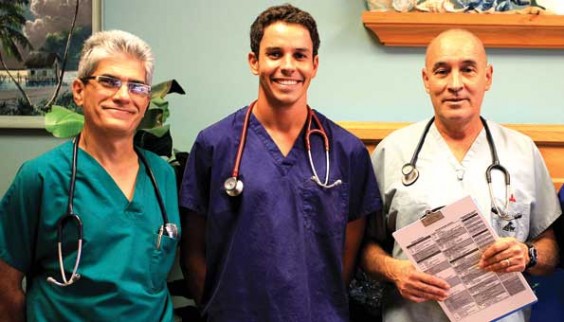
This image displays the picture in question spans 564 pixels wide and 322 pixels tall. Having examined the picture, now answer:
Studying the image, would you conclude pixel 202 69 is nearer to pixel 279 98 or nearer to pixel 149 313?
pixel 279 98

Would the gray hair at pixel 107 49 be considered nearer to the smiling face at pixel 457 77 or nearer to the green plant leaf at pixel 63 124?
the green plant leaf at pixel 63 124

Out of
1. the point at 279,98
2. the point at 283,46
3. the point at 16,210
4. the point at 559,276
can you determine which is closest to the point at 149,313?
the point at 16,210

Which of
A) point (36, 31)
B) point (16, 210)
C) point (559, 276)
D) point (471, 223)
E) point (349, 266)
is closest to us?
point (16, 210)

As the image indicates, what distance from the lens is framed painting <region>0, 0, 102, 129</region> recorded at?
2137mm

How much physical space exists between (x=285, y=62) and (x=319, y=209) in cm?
37

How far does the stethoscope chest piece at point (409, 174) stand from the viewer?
161 centimetres

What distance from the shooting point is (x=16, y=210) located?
1323 millimetres

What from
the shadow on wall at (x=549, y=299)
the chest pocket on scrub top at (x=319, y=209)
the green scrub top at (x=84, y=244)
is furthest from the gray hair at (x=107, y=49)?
the shadow on wall at (x=549, y=299)

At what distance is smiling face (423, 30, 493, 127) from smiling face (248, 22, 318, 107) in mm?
363

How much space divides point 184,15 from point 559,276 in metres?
1.59

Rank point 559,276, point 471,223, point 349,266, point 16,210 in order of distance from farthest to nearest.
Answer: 1. point 559,276
2. point 349,266
3. point 471,223
4. point 16,210

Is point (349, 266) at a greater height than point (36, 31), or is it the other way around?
point (36, 31)

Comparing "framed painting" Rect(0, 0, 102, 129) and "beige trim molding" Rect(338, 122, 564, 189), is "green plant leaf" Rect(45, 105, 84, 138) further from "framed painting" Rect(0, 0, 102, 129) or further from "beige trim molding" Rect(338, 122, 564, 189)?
"beige trim molding" Rect(338, 122, 564, 189)

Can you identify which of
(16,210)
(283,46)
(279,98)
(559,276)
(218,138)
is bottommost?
(559,276)
